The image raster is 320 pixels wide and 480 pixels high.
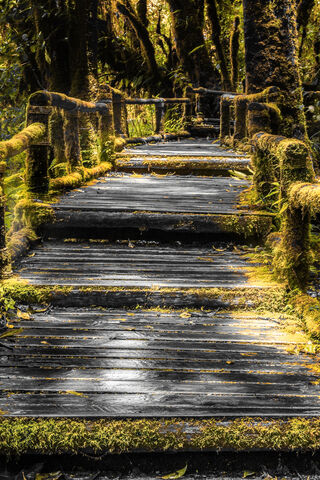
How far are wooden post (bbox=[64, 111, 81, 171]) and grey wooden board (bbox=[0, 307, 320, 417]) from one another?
3.01 metres

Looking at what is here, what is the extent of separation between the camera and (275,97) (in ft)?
18.8

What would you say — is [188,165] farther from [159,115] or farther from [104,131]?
[159,115]

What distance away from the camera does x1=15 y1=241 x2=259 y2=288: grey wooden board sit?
3.17 meters

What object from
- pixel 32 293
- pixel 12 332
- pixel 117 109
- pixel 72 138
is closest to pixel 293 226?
pixel 32 293

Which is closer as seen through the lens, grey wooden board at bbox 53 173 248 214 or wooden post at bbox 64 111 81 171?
grey wooden board at bbox 53 173 248 214

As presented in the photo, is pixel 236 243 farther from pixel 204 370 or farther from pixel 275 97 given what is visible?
pixel 275 97

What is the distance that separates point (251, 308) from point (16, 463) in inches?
69.9

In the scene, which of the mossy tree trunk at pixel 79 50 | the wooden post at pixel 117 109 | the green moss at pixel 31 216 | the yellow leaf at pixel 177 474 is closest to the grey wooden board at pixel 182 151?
the wooden post at pixel 117 109

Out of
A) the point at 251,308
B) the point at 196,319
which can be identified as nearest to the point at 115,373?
the point at 196,319

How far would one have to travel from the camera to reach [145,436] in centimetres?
178

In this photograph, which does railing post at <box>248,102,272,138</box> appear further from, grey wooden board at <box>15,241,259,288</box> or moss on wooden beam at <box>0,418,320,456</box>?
moss on wooden beam at <box>0,418,320,456</box>

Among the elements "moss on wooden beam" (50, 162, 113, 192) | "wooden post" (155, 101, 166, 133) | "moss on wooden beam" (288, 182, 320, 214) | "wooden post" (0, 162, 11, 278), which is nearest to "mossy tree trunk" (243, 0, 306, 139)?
"moss on wooden beam" (50, 162, 113, 192)

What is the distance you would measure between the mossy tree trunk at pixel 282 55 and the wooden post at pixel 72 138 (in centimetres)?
257

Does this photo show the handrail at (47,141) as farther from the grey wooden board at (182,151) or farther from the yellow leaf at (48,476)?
the grey wooden board at (182,151)
